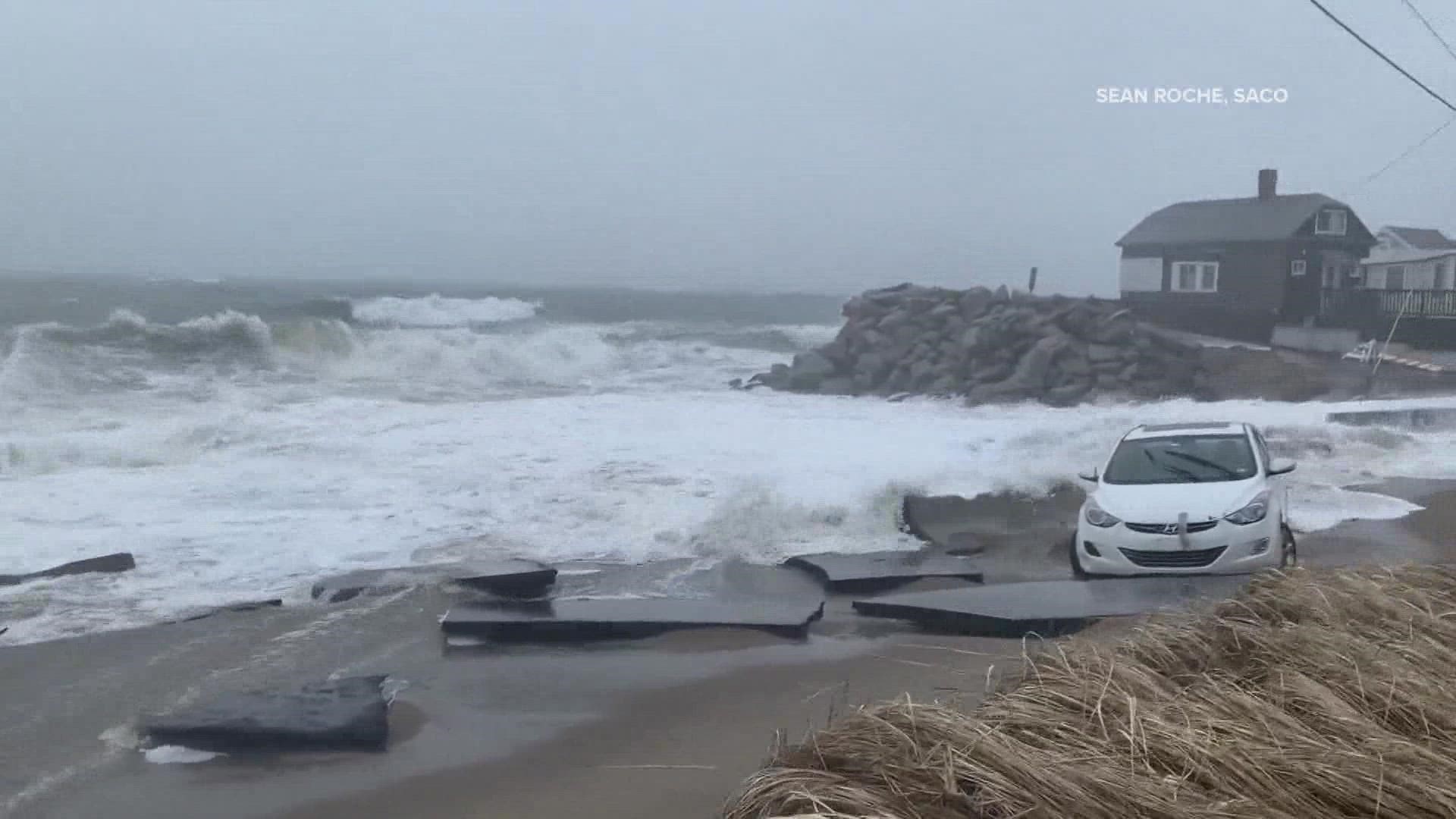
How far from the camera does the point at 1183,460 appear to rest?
11.6m

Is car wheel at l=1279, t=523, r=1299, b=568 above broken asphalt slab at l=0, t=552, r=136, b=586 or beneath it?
above

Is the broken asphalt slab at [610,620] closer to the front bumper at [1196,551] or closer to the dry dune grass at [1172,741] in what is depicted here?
the front bumper at [1196,551]

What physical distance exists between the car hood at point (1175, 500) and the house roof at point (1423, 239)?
33.4 meters

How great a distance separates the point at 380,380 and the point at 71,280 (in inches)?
903

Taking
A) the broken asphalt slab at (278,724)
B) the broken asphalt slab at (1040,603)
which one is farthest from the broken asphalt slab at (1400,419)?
the broken asphalt slab at (278,724)

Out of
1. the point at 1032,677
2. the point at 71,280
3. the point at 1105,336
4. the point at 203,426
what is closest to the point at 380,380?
the point at 203,426

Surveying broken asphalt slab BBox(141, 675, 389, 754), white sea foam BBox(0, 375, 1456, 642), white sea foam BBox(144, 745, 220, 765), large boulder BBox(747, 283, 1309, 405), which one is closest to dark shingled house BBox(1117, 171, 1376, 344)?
large boulder BBox(747, 283, 1309, 405)

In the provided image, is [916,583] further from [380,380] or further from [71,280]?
[71,280]

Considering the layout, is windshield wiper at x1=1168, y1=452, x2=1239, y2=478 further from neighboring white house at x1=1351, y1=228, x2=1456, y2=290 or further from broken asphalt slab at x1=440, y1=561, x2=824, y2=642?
neighboring white house at x1=1351, y1=228, x2=1456, y2=290

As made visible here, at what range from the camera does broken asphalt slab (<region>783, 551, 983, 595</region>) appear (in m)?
11.1

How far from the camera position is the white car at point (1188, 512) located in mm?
10359

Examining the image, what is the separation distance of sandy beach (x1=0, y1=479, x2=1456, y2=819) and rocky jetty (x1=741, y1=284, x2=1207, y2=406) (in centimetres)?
2406

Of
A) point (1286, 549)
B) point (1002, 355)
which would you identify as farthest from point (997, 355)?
point (1286, 549)

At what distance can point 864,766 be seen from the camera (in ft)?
13.6
